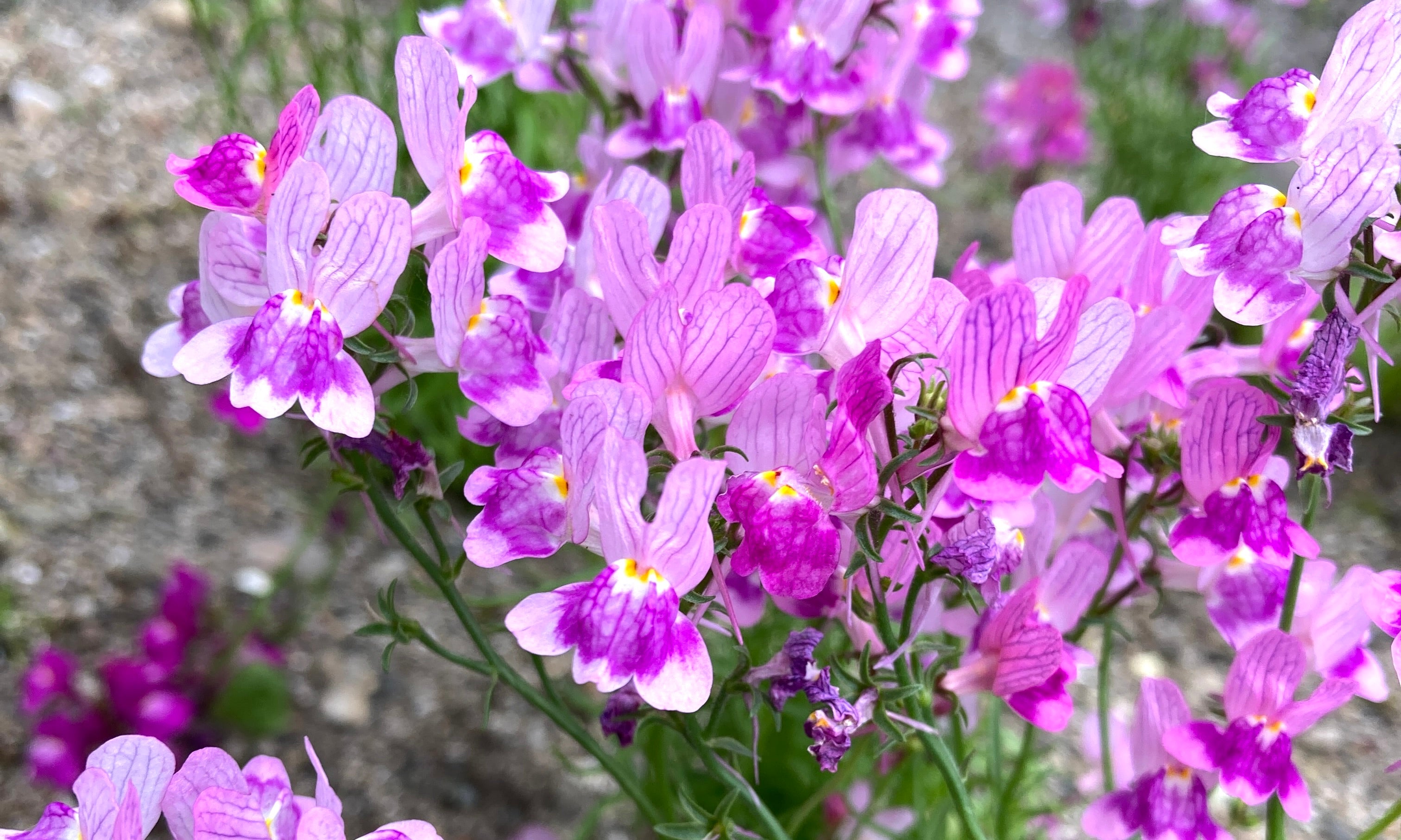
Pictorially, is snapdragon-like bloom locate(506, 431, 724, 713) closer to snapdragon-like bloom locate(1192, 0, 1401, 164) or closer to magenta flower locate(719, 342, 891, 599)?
magenta flower locate(719, 342, 891, 599)

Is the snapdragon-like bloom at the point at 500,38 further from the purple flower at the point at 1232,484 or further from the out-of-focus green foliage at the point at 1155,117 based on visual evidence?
the out-of-focus green foliage at the point at 1155,117

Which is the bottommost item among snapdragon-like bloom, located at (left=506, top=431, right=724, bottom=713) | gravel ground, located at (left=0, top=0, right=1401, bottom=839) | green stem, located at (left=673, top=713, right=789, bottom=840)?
gravel ground, located at (left=0, top=0, right=1401, bottom=839)

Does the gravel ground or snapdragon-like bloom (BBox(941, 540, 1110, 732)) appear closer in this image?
snapdragon-like bloom (BBox(941, 540, 1110, 732))

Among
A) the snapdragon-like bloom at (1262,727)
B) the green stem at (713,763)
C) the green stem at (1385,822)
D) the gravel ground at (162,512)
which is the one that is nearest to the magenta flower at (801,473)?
the green stem at (713,763)

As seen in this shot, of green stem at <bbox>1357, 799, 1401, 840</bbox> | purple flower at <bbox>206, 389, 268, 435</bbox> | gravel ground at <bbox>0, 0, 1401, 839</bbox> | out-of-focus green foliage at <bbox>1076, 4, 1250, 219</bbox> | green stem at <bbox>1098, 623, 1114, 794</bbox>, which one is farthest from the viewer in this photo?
out-of-focus green foliage at <bbox>1076, 4, 1250, 219</bbox>

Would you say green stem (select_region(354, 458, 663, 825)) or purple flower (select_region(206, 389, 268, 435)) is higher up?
green stem (select_region(354, 458, 663, 825))

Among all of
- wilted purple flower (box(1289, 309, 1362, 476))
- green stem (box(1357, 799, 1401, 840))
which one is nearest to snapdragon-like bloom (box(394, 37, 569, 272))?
wilted purple flower (box(1289, 309, 1362, 476))

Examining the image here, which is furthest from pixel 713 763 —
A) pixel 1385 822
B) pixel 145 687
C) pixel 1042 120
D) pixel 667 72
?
pixel 1042 120

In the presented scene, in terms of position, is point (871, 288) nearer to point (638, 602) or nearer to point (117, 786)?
point (638, 602)
